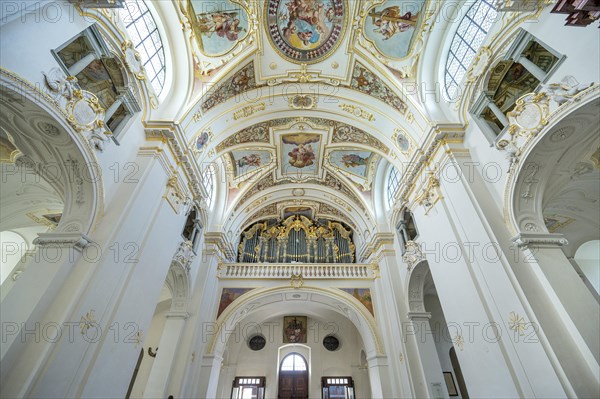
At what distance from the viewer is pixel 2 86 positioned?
3.33 metres

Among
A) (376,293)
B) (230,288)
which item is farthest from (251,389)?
(376,293)

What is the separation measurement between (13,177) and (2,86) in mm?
4450

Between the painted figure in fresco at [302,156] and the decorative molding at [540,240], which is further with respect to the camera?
the painted figure in fresco at [302,156]

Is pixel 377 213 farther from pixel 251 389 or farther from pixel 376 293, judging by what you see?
pixel 251 389

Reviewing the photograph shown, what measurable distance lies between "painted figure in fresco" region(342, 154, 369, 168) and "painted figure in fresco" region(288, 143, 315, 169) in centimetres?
155

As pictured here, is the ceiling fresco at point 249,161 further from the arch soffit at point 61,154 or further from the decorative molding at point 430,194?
the arch soffit at point 61,154

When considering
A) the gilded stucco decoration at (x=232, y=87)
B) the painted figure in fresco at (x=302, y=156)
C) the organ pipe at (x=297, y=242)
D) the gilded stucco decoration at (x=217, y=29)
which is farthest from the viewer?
the organ pipe at (x=297, y=242)

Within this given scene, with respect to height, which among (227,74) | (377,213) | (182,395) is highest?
→ (227,74)

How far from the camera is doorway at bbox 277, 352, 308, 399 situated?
44.1 feet

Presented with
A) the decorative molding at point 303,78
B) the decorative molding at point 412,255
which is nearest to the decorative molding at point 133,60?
the decorative molding at point 303,78

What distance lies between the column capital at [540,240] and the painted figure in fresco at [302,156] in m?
8.70

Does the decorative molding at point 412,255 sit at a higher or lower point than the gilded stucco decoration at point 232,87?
lower

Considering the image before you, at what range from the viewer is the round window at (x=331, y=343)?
14602mm

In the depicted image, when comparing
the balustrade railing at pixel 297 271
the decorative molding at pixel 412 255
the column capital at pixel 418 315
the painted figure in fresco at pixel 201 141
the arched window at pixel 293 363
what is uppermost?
the painted figure in fresco at pixel 201 141
